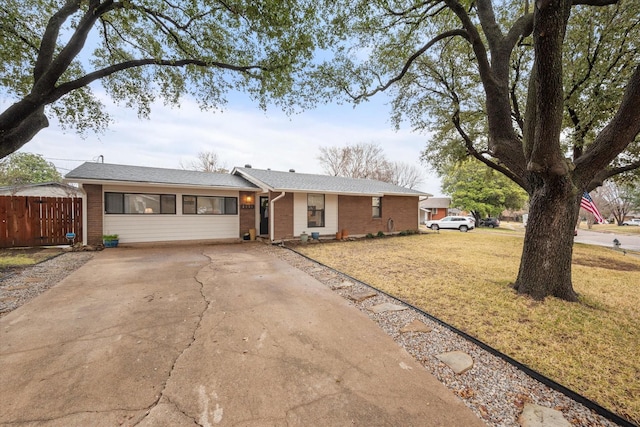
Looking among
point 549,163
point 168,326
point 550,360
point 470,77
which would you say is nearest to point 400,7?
point 470,77

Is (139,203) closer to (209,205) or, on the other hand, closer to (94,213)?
(94,213)

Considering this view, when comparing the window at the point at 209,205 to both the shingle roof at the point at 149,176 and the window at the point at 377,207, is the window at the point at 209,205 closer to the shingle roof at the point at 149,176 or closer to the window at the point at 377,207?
the shingle roof at the point at 149,176

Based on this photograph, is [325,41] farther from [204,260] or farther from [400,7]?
[204,260]

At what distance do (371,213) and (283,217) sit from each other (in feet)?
17.6

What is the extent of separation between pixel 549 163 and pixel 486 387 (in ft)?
11.5

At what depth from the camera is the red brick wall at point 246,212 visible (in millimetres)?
11531

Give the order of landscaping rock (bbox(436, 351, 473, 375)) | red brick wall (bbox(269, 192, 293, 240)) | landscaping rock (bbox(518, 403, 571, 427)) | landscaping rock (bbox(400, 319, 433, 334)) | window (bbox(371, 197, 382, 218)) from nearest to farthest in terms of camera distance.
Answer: landscaping rock (bbox(518, 403, 571, 427)) < landscaping rock (bbox(436, 351, 473, 375)) < landscaping rock (bbox(400, 319, 433, 334)) < red brick wall (bbox(269, 192, 293, 240)) < window (bbox(371, 197, 382, 218))

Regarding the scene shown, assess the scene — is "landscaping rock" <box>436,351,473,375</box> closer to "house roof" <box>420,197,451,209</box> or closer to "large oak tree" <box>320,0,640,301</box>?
"large oak tree" <box>320,0,640,301</box>

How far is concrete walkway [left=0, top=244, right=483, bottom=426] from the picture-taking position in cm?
189

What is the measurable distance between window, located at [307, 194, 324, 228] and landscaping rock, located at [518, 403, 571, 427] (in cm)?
1015

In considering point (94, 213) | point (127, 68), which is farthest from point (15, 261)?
point (127, 68)

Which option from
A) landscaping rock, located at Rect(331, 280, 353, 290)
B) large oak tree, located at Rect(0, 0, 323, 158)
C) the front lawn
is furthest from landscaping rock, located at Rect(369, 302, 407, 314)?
large oak tree, located at Rect(0, 0, 323, 158)

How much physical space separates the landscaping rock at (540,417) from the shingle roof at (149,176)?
10.7 m

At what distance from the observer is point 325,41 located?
6684 millimetres
